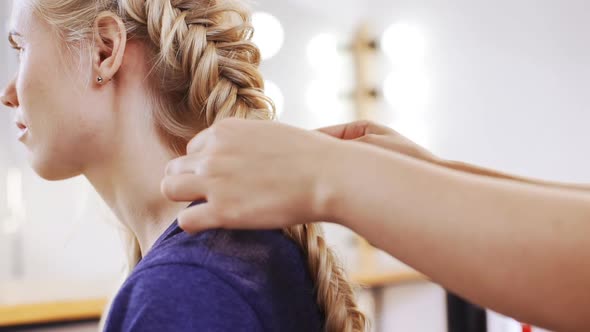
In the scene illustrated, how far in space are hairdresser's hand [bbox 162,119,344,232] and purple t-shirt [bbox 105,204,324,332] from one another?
0.26 ft

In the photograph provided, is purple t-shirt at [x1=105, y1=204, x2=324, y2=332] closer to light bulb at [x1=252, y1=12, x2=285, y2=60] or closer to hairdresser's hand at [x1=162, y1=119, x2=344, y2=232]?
hairdresser's hand at [x1=162, y1=119, x2=344, y2=232]

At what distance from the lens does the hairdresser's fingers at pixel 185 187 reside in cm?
40

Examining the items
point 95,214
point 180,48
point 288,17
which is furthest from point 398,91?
point 180,48

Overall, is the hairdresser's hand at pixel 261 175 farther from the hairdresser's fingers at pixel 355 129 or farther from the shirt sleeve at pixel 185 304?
the hairdresser's fingers at pixel 355 129

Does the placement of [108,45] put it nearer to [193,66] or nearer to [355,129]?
[193,66]

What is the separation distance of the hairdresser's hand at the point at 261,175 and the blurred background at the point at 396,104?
1120mm

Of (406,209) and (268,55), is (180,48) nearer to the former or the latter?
(406,209)

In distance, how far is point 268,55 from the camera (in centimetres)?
233

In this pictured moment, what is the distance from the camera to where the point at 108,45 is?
2.24 feet

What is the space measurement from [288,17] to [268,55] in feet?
0.74

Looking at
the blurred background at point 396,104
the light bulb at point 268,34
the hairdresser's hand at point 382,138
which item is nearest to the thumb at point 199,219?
the hairdresser's hand at point 382,138

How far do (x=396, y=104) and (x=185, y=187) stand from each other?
7.56 ft

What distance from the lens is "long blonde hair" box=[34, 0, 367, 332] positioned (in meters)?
0.65


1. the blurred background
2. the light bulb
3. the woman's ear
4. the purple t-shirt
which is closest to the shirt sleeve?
the purple t-shirt
